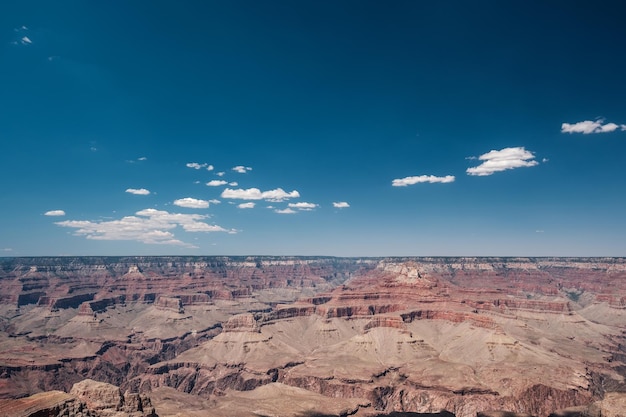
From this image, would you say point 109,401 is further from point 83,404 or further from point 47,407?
point 47,407

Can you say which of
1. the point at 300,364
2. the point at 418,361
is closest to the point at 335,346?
the point at 300,364

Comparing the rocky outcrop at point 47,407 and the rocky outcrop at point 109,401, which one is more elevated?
the rocky outcrop at point 47,407

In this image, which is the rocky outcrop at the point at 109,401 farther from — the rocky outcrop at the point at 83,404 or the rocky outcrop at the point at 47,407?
the rocky outcrop at the point at 47,407

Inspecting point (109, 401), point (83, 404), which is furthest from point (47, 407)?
point (109, 401)

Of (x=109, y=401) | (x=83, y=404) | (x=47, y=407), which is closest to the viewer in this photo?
(x=47, y=407)

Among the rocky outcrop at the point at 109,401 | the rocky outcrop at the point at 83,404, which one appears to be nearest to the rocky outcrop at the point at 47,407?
the rocky outcrop at the point at 83,404

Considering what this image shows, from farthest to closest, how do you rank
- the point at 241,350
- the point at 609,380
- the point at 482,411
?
the point at 241,350
the point at 609,380
the point at 482,411

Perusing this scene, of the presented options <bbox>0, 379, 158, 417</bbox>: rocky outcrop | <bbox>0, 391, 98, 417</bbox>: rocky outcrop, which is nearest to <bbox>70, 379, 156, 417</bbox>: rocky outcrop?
<bbox>0, 379, 158, 417</bbox>: rocky outcrop

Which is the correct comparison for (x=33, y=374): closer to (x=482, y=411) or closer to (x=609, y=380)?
(x=482, y=411)

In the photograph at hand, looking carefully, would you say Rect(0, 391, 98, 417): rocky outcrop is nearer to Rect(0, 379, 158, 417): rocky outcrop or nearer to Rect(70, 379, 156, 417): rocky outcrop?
Rect(0, 379, 158, 417): rocky outcrop

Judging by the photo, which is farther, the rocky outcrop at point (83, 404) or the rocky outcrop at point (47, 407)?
the rocky outcrop at point (83, 404)

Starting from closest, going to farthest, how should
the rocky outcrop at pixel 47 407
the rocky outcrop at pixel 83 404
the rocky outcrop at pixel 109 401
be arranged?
the rocky outcrop at pixel 47 407
the rocky outcrop at pixel 83 404
the rocky outcrop at pixel 109 401
